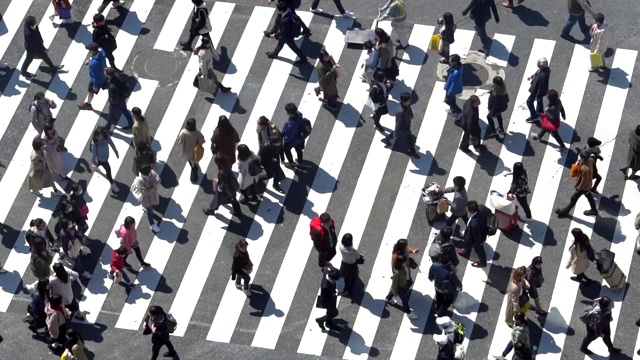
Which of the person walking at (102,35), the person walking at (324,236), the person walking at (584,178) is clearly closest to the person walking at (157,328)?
the person walking at (324,236)

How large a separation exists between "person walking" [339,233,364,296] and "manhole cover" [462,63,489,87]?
6162mm

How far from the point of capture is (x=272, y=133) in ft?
109

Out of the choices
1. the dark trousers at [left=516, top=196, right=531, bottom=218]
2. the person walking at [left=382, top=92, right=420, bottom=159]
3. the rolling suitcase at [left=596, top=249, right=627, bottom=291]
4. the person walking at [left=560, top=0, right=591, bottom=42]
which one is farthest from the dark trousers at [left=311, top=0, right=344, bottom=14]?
the rolling suitcase at [left=596, top=249, right=627, bottom=291]

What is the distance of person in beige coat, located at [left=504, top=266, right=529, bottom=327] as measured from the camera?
30.1m

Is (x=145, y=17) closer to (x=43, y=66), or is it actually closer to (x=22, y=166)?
(x=43, y=66)

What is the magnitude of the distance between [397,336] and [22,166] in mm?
9582

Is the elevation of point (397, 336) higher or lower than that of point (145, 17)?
lower

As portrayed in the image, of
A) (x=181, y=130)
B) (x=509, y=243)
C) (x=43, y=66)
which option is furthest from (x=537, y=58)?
(x=43, y=66)

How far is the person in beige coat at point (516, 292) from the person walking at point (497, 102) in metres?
4.73

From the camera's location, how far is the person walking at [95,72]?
3519 centimetres

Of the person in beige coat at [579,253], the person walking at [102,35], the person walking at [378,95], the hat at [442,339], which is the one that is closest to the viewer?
the hat at [442,339]

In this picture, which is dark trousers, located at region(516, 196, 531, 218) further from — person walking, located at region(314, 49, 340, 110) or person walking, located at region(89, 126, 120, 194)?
person walking, located at region(89, 126, 120, 194)

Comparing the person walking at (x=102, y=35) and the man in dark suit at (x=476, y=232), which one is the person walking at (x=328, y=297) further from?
the person walking at (x=102, y=35)

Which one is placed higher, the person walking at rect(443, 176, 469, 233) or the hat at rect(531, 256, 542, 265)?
the person walking at rect(443, 176, 469, 233)
